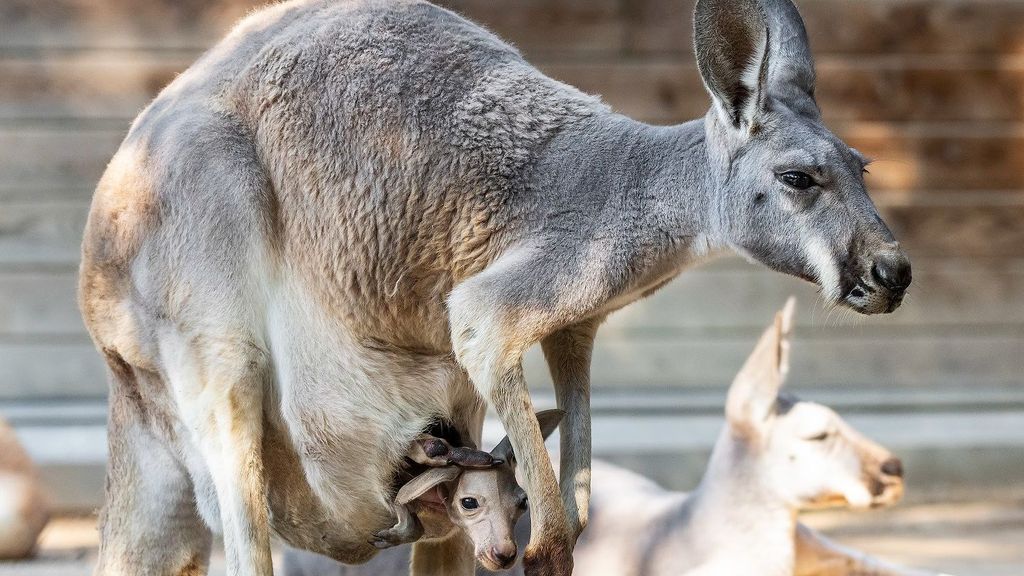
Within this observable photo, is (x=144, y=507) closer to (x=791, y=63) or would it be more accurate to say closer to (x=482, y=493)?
(x=482, y=493)

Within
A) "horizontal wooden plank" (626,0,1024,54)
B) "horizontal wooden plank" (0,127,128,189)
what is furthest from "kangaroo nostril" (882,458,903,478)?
"horizontal wooden plank" (0,127,128,189)

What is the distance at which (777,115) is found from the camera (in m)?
2.30

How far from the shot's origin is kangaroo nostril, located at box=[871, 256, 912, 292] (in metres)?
2.15

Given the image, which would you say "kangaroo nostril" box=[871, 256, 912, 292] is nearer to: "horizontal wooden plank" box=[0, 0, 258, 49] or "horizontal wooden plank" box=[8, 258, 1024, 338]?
"horizontal wooden plank" box=[8, 258, 1024, 338]

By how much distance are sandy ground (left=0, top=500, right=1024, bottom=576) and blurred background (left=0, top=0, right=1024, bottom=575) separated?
0.8 inches

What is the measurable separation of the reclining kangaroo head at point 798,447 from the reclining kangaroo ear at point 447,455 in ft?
4.40

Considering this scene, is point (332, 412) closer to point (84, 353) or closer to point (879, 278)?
point (879, 278)

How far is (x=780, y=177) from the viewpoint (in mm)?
2236

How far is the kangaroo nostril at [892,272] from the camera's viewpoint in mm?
2152

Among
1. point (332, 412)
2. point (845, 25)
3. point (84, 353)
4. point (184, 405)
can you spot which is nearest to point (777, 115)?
point (332, 412)

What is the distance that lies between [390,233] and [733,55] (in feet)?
2.51

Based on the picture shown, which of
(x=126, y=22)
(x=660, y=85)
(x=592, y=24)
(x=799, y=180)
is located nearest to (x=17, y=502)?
(x=126, y=22)

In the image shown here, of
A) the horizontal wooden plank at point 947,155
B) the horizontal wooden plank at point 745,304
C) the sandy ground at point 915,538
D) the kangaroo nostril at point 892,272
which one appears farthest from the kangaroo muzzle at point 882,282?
the horizontal wooden plank at point 947,155

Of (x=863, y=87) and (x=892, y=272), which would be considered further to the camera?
(x=863, y=87)
